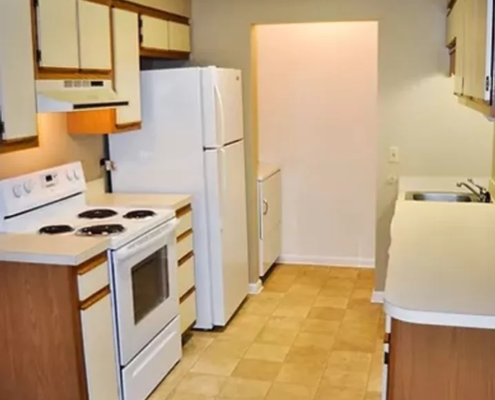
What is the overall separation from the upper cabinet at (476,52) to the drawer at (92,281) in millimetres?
1696

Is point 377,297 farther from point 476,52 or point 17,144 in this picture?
point 17,144

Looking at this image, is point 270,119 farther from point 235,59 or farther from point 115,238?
point 115,238

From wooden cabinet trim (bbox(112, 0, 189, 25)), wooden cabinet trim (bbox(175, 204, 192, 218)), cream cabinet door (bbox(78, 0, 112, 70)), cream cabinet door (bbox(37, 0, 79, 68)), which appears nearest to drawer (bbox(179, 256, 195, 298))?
wooden cabinet trim (bbox(175, 204, 192, 218))

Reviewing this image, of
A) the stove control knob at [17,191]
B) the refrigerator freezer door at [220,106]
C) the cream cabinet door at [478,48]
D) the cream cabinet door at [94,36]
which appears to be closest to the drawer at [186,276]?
the refrigerator freezer door at [220,106]

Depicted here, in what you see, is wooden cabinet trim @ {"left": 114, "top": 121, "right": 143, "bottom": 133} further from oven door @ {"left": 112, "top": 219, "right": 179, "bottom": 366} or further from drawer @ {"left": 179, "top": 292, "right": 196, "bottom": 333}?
drawer @ {"left": 179, "top": 292, "right": 196, "bottom": 333}

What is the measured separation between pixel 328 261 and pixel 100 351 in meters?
3.16

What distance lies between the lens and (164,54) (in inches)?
167

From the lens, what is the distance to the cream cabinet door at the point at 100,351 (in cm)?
275

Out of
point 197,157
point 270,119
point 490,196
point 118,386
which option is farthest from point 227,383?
point 270,119

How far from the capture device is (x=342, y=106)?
542cm

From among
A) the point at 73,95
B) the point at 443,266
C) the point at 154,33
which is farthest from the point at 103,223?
the point at 443,266

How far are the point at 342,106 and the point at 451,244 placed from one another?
2.92 meters

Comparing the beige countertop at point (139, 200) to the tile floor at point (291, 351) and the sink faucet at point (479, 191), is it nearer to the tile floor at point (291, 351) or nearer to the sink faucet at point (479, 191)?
the tile floor at point (291, 351)

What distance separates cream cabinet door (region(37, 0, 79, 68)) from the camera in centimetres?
284
